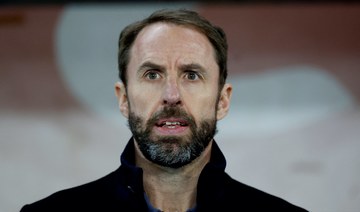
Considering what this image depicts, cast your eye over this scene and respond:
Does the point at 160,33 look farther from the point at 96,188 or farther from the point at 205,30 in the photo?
the point at 96,188

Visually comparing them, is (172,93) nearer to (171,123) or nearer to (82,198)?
(171,123)

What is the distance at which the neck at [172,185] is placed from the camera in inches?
35.1

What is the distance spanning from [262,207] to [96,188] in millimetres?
275

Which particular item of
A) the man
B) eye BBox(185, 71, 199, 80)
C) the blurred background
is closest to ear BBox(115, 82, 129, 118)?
the man

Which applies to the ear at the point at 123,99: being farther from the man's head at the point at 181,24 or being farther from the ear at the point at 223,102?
the ear at the point at 223,102

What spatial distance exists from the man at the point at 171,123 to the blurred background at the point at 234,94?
0.29 metres

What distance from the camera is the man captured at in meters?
0.85

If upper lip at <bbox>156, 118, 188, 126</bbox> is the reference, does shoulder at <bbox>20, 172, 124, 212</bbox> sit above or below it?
below

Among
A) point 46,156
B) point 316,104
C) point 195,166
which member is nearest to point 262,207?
point 195,166

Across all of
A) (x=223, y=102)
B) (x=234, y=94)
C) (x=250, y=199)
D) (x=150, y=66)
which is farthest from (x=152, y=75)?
(x=234, y=94)

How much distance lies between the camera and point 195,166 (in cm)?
90

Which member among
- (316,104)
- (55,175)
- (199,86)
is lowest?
(55,175)

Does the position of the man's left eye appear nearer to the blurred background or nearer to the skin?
the skin

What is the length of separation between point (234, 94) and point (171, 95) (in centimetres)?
43
